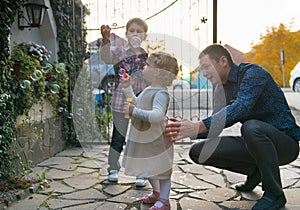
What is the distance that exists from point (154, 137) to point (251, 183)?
2.72 feet

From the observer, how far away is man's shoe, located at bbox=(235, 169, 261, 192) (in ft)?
7.12

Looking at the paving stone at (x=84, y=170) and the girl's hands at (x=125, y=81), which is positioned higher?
the girl's hands at (x=125, y=81)

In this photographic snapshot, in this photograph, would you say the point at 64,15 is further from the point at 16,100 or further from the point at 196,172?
the point at 196,172

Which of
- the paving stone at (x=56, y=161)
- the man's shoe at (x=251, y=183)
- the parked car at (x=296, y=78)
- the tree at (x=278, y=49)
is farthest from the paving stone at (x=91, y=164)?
the tree at (x=278, y=49)

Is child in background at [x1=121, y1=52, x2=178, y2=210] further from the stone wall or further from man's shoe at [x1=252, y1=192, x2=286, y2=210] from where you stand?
the stone wall

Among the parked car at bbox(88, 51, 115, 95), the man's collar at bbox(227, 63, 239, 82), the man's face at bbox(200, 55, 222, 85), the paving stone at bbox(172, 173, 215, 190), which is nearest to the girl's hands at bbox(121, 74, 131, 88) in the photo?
the man's face at bbox(200, 55, 222, 85)

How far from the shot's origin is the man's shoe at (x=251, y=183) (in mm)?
2170

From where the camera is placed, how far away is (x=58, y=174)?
9.10ft

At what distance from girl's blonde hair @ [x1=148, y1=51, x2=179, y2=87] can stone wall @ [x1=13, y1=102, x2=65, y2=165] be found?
145 centimetres

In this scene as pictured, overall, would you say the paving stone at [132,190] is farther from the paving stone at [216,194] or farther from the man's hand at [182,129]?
the man's hand at [182,129]

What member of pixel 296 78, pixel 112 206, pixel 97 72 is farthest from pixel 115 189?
pixel 296 78

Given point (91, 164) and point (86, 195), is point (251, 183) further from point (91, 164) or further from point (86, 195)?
point (91, 164)

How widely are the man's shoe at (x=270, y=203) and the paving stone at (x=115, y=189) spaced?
3.06 feet

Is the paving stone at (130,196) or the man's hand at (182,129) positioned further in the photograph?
the paving stone at (130,196)
